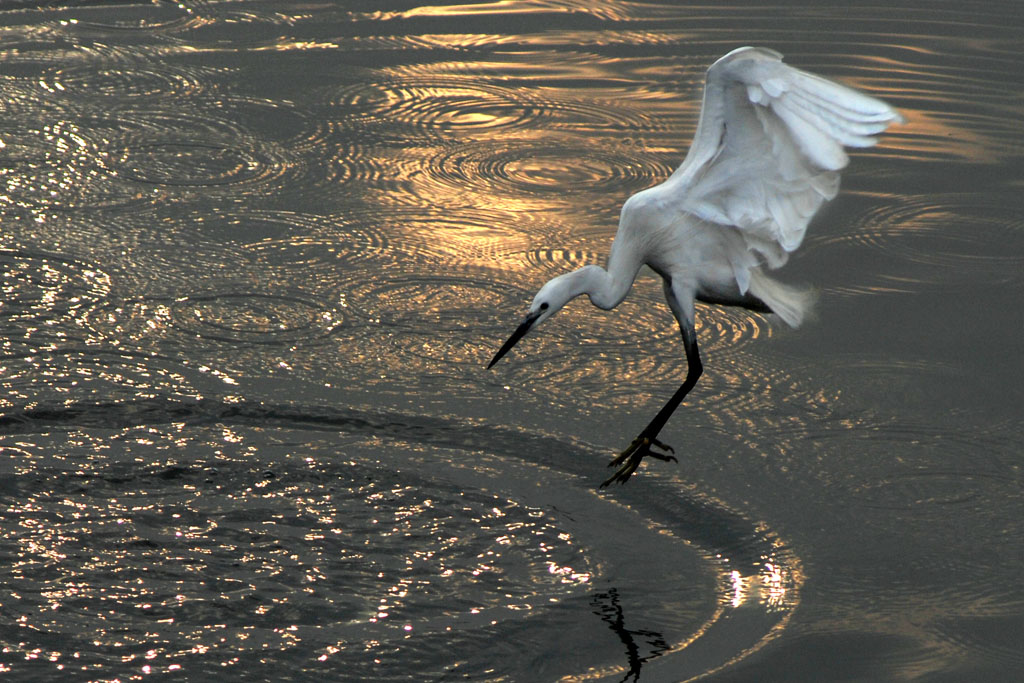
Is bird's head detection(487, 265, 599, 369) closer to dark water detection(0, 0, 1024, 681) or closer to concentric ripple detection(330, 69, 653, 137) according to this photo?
→ dark water detection(0, 0, 1024, 681)

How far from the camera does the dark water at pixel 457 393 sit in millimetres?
4863

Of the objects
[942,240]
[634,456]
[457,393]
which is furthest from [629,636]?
[942,240]

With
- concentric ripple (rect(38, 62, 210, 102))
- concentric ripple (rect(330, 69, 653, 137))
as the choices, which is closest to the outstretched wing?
concentric ripple (rect(330, 69, 653, 137))

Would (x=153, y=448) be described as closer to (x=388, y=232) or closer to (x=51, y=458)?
(x=51, y=458)

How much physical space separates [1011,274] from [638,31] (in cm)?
431

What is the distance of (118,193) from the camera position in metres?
7.99

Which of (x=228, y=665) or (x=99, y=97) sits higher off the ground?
(x=99, y=97)

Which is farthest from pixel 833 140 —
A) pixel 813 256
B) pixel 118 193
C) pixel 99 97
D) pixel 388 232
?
pixel 99 97

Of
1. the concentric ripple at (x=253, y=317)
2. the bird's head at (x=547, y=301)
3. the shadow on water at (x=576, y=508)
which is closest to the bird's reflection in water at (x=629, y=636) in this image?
the shadow on water at (x=576, y=508)

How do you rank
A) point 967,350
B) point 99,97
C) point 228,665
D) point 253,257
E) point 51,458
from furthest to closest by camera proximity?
point 99,97 → point 253,257 → point 967,350 → point 51,458 → point 228,665

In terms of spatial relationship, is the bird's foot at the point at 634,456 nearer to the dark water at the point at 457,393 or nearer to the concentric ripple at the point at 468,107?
the dark water at the point at 457,393

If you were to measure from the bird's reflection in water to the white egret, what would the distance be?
72 cm

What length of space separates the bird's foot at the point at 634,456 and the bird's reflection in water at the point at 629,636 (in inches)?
26.8

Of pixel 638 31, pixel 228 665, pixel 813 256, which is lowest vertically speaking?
pixel 228 665
